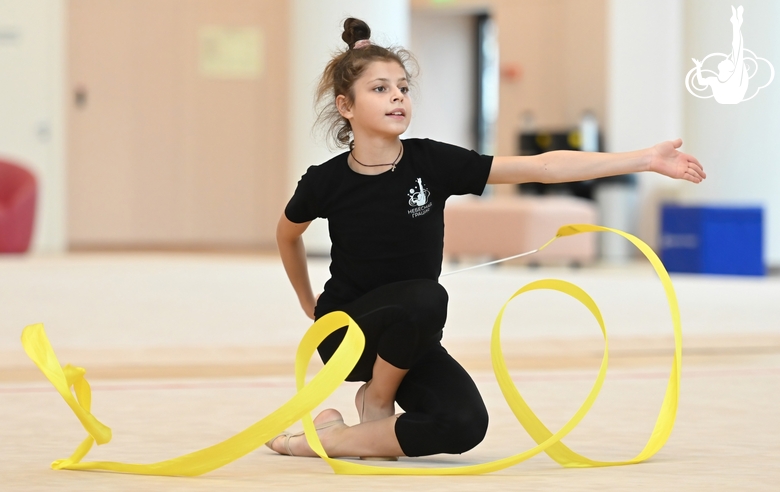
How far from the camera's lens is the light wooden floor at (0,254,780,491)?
172cm

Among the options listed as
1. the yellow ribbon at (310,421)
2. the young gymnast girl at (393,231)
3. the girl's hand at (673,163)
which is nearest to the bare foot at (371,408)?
the young gymnast girl at (393,231)

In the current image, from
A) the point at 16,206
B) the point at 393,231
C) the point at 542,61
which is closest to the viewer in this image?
the point at 393,231

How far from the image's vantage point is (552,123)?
39.8ft

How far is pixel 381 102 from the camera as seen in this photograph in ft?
6.35

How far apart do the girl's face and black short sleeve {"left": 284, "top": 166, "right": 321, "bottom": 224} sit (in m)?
0.12

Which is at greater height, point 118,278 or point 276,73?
point 276,73

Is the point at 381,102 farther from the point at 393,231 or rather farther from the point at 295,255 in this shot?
the point at 295,255

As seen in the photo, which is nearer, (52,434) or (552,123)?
(52,434)

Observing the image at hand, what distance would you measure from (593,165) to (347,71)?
48 centimetres

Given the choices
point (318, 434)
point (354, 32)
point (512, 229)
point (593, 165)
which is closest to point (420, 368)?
point (318, 434)

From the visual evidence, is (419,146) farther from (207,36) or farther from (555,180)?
(207,36)

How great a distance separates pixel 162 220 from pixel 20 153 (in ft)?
6.55

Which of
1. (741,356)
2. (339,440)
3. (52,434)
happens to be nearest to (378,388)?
(339,440)

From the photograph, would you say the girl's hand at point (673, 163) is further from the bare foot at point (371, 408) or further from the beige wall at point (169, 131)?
the beige wall at point (169, 131)
